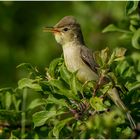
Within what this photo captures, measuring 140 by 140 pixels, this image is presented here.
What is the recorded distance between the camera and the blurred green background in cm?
1005

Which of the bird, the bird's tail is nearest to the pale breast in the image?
the bird

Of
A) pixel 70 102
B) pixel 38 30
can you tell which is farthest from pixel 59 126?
pixel 38 30

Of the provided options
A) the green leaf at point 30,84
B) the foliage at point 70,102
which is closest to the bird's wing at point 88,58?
the foliage at point 70,102

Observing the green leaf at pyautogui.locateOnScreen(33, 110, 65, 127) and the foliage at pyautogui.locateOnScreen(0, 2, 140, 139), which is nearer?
the foliage at pyautogui.locateOnScreen(0, 2, 140, 139)

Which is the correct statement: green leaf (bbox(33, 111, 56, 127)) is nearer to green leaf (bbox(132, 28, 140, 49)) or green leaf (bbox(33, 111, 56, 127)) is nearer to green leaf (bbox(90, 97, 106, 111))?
green leaf (bbox(90, 97, 106, 111))

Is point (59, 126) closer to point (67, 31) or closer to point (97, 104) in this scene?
point (97, 104)

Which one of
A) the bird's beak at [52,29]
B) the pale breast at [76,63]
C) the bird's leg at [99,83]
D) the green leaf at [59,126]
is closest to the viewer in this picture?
the bird's leg at [99,83]

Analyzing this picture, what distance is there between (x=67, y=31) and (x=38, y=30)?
13.2ft

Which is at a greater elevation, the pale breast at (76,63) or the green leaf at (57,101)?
the pale breast at (76,63)

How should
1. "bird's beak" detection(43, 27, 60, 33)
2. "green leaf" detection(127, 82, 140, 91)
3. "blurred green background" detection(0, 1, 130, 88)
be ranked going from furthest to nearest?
"blurred green background" detection(0, 1, 130, 88) < "bird's beak" detection(43, 27, 60, 33) < "green leaf" detection(127, 82, 140, 91)

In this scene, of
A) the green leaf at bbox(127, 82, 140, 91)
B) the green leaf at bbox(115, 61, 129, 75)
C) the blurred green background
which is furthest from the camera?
the blurred green background

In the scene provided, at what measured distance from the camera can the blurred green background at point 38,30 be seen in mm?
10055

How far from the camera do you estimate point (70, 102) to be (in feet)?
16.6

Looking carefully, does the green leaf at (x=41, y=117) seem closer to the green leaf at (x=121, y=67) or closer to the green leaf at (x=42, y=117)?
the green leaf at (x=42, y=117)
